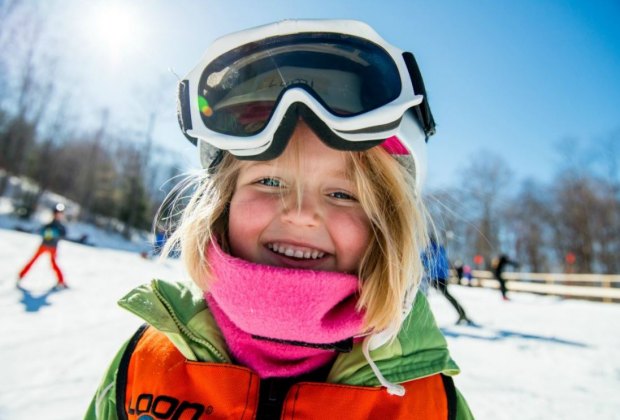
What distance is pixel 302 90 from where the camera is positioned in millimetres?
1249

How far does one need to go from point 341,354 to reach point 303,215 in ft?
1.64

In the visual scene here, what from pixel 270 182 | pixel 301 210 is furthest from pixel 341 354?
pixel 270 182

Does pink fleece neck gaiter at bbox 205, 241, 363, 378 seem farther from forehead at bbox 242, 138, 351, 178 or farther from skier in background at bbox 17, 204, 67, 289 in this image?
skier in background at bbox 17, 204, 67, 289

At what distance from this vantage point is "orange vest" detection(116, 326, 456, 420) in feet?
3.33

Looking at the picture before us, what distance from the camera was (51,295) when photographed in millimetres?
6121

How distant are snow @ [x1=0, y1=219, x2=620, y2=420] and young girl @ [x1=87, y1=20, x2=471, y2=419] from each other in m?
0.83

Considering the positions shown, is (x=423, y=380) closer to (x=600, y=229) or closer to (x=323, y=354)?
(x=323, y=354)

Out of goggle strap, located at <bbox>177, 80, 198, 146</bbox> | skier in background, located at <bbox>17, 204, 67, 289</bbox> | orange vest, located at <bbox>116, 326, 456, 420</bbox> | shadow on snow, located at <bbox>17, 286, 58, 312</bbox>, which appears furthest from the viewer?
skier in background, located at <bbox>17, 204, 67, 289</bbox>

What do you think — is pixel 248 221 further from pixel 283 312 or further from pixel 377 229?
pixel 377 229

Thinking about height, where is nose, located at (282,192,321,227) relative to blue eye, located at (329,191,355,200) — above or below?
below

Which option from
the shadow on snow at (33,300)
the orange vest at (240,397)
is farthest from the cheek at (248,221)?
the shadow on snow at (33,300)

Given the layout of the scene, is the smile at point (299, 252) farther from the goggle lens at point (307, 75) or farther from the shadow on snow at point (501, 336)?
the shadow on snow at point (501, 336)

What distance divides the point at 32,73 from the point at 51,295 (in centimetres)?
2255

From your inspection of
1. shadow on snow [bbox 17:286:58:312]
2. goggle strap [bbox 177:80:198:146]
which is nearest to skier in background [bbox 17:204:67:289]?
shadow on snow [bbox 17:286:58:312]
